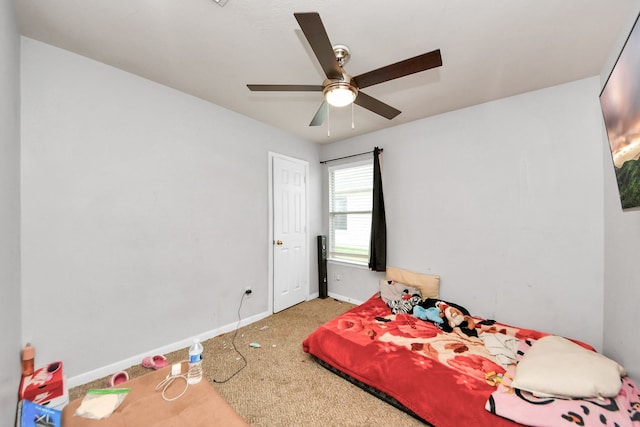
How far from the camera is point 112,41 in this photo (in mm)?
1775

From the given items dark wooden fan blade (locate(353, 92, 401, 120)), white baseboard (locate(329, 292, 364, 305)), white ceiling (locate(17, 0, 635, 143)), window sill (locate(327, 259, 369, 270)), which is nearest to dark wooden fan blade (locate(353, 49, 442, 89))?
dark wooden fan blade (locate(353, 92, 401, 120))

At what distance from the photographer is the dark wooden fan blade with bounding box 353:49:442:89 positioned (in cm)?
133

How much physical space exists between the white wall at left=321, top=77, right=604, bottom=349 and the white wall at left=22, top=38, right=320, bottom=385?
2280mm

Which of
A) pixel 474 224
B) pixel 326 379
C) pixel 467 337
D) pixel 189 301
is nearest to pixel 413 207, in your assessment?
pixel 474 224

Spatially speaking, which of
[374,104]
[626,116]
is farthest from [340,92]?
[626,116]

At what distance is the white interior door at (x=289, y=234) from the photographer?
3398 mm

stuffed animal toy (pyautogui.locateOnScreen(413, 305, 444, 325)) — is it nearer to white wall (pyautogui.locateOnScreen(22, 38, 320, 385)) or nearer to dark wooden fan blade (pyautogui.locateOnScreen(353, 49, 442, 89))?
white wall (pyautogui.locateOnScreen(22, 38, 320, 385))

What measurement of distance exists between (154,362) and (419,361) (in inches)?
88.2

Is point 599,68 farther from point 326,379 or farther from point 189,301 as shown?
point 189,301

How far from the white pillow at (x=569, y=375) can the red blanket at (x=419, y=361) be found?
0.22m

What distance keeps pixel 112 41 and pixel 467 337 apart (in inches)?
151

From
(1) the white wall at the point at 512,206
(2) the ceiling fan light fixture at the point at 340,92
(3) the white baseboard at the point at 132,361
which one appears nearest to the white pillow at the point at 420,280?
(1) the white wall at the point at 512,206

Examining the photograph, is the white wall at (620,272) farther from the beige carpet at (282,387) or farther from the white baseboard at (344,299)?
the white baseboard at (344,299)

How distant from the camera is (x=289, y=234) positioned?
360 centimetres
